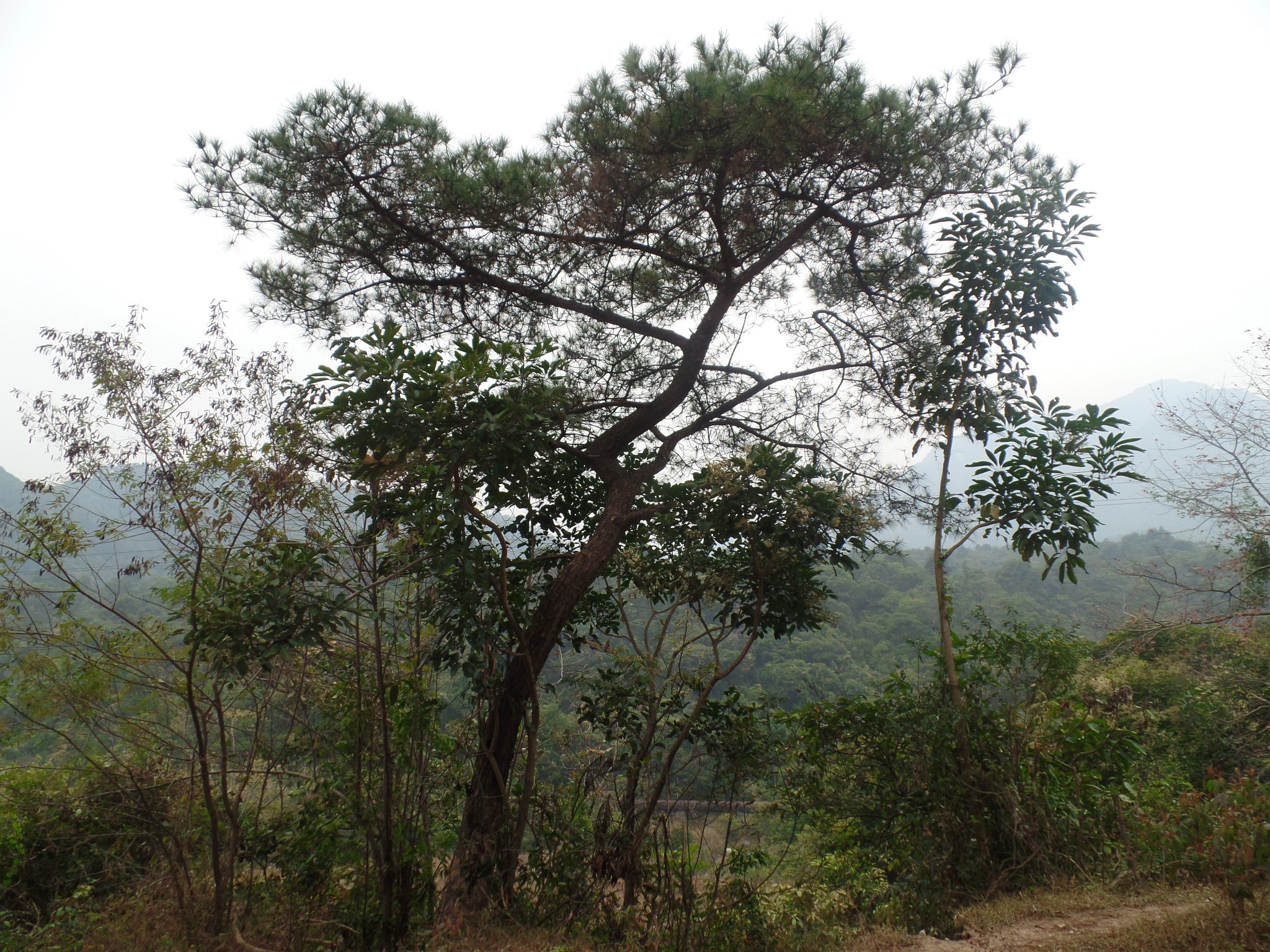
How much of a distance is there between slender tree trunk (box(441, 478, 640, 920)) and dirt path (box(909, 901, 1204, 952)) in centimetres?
182

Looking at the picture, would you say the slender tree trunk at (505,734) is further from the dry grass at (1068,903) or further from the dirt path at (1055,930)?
the dry grass at (1068,903)

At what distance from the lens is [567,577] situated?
3.59 meters

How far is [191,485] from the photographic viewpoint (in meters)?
3.04

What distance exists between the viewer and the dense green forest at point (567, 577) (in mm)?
2699

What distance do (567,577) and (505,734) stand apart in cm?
85

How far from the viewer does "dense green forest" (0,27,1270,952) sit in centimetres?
270

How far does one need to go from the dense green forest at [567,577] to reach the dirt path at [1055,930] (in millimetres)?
163

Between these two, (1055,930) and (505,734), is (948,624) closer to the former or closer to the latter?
(1055,930)

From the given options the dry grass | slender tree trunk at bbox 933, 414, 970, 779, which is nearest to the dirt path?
the dry grass

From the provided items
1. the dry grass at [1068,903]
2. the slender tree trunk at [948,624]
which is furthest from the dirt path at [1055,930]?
Result: the slender tree trunk at [948,624]

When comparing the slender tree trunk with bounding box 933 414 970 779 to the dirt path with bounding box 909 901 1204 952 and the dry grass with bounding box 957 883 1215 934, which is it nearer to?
the dry grass with bounding box 957 883 1215 934

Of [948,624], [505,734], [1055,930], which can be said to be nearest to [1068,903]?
[1055,930]

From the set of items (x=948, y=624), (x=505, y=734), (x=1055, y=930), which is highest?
(x=948, y=624)

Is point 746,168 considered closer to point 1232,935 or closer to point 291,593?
point 291,593
